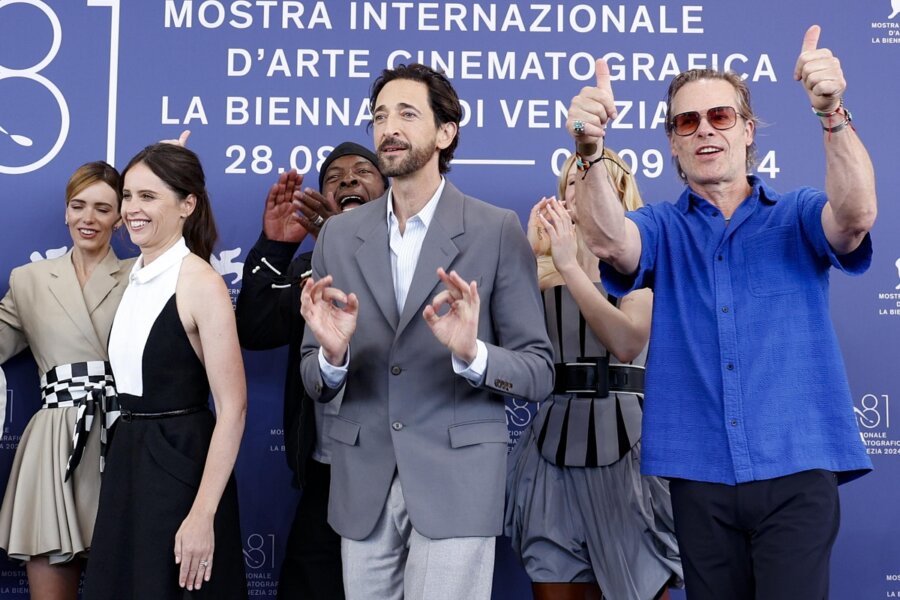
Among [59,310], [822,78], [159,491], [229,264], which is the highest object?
[822,78]

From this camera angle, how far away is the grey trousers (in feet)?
8.38

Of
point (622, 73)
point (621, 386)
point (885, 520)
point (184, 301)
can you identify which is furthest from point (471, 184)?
point (885, 520)

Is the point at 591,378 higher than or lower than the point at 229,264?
lower

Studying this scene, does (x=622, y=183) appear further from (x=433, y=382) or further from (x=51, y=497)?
(x=51, y=497)

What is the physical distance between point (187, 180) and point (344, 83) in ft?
4.13

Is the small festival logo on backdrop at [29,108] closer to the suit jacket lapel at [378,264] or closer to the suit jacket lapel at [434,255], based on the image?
the suit jacket lapel at [378,264]

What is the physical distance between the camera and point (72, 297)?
155 inches

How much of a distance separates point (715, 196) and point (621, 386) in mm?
857

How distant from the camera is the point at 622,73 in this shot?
4.38 metres

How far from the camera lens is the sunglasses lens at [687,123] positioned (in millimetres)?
2670

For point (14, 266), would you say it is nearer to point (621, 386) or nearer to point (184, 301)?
point (184, 301)

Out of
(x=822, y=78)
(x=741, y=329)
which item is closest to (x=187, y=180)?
(x=741, y=329)

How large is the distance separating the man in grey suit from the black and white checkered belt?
1.23 metres

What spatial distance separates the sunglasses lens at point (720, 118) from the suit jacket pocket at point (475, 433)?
3.08ft
